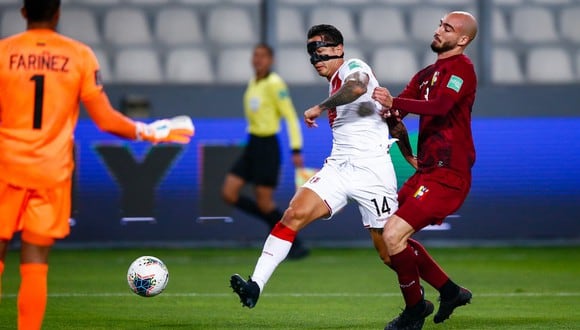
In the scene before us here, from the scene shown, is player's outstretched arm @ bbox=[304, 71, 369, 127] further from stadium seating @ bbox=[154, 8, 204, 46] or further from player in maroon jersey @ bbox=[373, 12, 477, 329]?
stadium seating @ bbox=[154, 8, 204, 46]

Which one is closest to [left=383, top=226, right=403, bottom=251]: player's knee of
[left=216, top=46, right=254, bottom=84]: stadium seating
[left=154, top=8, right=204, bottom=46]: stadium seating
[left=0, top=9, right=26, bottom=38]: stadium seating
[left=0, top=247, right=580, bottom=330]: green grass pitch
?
[left=0, top=247, right=580, bottom=330]: green grass pitch

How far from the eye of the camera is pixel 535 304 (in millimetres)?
9281

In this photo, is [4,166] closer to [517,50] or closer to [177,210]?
[177,210]

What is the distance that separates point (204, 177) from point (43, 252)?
872 cm

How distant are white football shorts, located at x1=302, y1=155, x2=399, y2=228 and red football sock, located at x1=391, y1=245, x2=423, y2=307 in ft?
1.33

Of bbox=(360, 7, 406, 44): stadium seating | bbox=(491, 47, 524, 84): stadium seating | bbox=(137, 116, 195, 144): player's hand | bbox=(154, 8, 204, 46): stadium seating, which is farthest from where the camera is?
bbox=(360, 7, 406, 44): stadium seating

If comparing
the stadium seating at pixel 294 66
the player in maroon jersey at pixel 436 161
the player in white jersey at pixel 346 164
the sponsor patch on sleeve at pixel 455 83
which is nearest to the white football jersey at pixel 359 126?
the player in white jersey at pixel 346 164

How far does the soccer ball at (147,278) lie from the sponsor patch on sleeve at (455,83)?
2.33m

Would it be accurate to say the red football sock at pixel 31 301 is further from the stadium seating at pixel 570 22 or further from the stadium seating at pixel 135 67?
the stadium seating at pixel 570 22

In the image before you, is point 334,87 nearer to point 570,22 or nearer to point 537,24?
point 537,24

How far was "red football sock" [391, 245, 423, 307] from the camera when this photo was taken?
7594 millimetres

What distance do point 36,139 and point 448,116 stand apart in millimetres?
2878

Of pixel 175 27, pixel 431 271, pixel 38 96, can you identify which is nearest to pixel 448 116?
pixel 431 271

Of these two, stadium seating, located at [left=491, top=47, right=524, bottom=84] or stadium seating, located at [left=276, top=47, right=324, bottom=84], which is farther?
stadium seating, located at [left=491, top=47, right=524, bottom=84]
